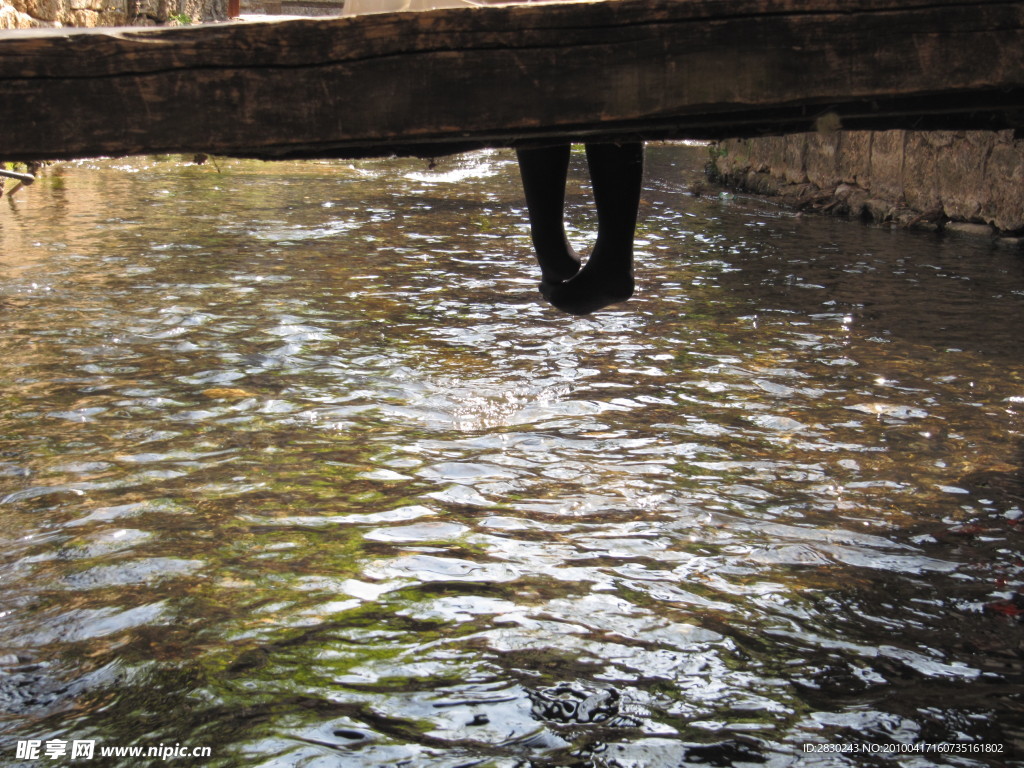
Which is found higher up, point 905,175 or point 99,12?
point 99,12

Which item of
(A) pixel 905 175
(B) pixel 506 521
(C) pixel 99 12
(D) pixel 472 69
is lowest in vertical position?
(B) pixel 506 521

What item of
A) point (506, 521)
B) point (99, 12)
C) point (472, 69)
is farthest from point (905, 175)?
point (99, 12)

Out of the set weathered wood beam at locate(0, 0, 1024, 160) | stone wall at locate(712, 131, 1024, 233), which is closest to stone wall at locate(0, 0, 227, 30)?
stone wall at locate(712, 131, 1024, 233)

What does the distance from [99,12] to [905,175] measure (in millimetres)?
11936

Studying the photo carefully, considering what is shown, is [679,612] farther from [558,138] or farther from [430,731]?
[558,138]

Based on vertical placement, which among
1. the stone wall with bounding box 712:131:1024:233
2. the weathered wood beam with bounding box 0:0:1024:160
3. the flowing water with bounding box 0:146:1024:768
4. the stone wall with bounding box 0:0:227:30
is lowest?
the flowing water with bounding box 0:146:1024:768

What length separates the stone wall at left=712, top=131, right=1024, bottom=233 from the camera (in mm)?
8641

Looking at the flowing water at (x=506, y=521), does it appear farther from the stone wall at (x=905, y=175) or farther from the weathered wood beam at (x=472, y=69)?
the stone wall at (x=905, y=175)

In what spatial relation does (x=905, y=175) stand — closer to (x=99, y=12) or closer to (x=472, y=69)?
(x=472, y=69)

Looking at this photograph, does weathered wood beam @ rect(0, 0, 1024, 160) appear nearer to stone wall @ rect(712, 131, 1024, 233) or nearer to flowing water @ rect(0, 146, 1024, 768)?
flowing water @ rect(0, 146, 1024, 768)

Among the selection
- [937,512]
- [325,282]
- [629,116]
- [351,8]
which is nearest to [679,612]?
[937,512]

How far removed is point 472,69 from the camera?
1.91 m

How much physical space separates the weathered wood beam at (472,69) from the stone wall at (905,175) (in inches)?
256

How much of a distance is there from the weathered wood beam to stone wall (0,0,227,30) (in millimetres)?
8856
